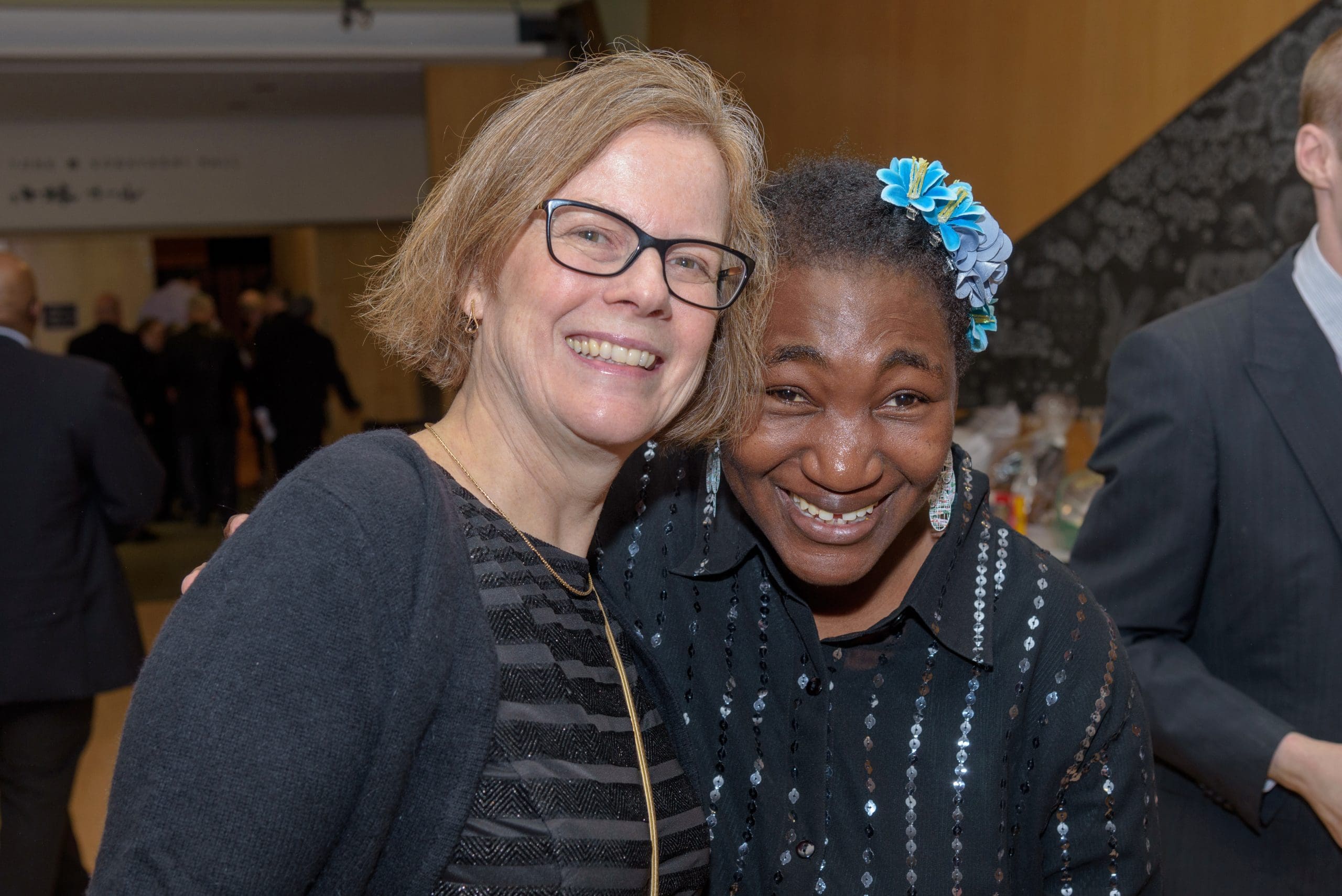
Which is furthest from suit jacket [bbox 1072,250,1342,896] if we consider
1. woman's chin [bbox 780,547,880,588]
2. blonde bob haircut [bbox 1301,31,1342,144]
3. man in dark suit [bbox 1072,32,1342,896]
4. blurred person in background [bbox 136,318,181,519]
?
blurred person in background [bbox 136,318,181,519]

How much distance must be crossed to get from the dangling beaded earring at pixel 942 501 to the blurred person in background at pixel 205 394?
628 cm

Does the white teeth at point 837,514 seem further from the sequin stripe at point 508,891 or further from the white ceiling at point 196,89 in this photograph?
the white ceiling at point 196,89

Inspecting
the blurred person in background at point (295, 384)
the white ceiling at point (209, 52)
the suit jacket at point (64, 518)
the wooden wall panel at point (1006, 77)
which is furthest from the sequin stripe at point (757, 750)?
the white ceiling at point (209, 52)

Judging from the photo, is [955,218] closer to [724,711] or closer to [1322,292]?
[724,711]

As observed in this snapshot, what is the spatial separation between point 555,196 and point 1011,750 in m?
0.85

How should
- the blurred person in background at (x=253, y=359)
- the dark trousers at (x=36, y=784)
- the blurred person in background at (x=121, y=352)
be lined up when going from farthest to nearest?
the blurred person in background at (x=253, y=359)
the blurred person in background at (x=121, y=352)
the dark trousers at (x=36, y=784)

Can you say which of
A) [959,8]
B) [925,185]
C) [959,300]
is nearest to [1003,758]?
[959,300]

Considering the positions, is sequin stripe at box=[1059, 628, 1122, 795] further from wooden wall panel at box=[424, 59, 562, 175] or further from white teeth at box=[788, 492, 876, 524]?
wooden wall panel at box=[424, 59, 562, 175]

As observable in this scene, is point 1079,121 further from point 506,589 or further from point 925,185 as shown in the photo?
point 506,589

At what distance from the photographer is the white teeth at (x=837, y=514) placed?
1384mm

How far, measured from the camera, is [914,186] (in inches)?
54.6

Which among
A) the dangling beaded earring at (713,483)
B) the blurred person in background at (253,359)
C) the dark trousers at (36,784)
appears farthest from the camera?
the blurred person in background at (253,359)

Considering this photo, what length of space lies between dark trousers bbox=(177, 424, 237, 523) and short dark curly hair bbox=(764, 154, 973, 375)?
225 inches

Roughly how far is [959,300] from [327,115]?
9623 mm
